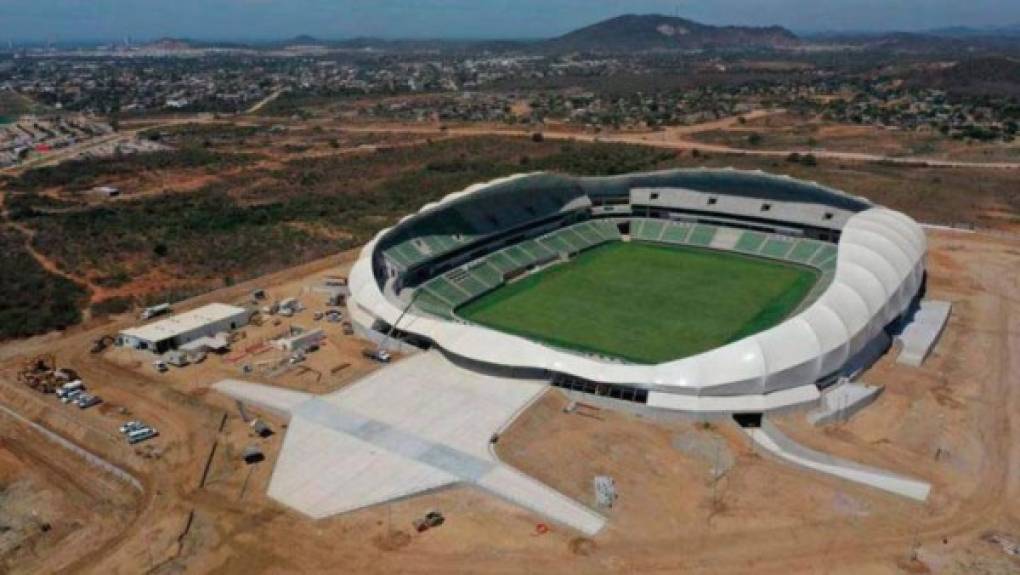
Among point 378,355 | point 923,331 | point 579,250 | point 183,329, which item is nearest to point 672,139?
point 579,250

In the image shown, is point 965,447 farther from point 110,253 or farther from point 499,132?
point 499,132

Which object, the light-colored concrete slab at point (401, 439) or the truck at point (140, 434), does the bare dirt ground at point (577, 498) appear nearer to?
the truck at point (140, 434)

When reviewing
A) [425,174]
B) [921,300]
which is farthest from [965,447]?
[425,174]

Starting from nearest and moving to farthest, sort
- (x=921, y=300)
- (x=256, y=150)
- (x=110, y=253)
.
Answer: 1. (x=921, y=300)
2. (x=110, y=253)
3. (x=256, y=150)

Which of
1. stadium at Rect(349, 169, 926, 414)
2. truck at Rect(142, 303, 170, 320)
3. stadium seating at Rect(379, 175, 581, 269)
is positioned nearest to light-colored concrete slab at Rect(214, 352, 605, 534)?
stadium at Rect(349, 169, 926, 414)

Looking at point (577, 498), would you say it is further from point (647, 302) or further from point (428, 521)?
Result: point (647, 302)

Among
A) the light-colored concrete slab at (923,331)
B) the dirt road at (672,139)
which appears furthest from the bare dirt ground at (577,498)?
the dirt road at (672,139)
